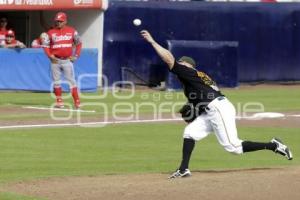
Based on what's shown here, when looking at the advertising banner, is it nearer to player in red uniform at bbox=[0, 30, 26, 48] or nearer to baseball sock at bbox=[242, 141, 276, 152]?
player in red uniform at bbox=[0, 30, 26, 48]

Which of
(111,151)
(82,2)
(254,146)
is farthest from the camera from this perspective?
(82,2)

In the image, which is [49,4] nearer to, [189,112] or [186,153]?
[189,112]

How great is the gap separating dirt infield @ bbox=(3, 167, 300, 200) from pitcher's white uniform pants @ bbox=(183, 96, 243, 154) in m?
0.46

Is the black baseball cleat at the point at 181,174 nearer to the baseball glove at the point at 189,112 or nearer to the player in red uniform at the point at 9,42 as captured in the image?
the baseball glove at the point at 189,112

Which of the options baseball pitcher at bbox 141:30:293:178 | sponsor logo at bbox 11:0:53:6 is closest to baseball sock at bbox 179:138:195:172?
baseball pitcher at bbox 141:30:293:178

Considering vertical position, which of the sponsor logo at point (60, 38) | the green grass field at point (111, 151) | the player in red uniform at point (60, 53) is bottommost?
the green grass field at point (111, 151)

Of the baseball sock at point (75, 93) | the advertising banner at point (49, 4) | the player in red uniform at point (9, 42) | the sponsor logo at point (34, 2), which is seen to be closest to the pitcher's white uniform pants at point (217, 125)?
the baseball sock at point (75, 93)

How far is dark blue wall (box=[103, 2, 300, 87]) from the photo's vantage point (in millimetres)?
28031

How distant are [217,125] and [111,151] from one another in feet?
10.6

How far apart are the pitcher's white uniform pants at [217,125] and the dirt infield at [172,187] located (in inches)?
18.2

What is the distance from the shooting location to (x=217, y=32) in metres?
29.9

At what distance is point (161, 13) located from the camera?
28.7 meters

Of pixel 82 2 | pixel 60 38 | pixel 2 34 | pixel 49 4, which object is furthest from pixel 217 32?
pixel 60 38

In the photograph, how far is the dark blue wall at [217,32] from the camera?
28.0 metres
